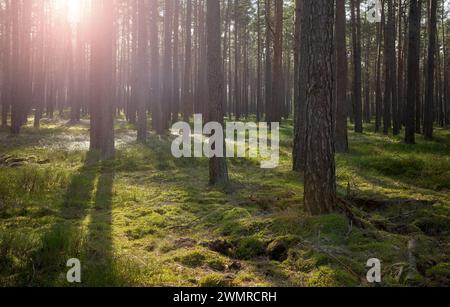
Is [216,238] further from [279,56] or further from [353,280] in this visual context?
[279,56]

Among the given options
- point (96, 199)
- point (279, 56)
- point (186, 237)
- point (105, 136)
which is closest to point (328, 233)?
point (186, 237)

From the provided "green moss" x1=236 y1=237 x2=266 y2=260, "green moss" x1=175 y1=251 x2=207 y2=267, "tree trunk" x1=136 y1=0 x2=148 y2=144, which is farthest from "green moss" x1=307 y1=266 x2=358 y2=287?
"tree trunk" x1=136 y1=0 x2=148 y2=144

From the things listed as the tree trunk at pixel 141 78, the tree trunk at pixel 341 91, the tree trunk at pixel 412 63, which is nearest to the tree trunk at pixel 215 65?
the tree trunk at pixel 341 91

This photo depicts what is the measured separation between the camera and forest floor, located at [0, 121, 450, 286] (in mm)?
4676

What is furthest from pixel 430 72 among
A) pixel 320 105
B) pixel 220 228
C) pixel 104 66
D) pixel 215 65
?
pixel 220 228

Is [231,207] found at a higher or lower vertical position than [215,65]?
lower

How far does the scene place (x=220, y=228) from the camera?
655 centimetres

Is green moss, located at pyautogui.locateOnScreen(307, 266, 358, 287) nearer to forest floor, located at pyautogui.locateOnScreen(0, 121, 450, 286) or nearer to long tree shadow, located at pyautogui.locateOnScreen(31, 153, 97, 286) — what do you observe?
forest floor, located at pyautogui.locateOnScreen(0, 121, 450, 286)

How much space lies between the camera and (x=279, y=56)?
2058cm

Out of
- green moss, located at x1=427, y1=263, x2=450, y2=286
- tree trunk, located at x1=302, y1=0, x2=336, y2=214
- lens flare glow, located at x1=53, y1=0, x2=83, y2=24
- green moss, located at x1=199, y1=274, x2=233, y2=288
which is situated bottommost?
green moss, located at x1=199, y1=274, x2=233, y2=288

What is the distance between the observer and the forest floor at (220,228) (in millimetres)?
4676

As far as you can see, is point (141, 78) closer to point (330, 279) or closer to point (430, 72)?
point (430, 72)
